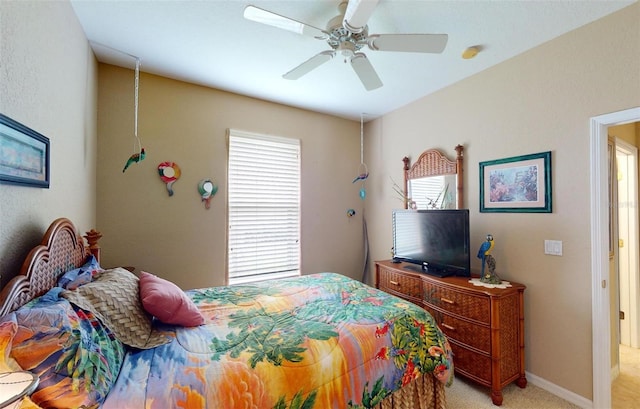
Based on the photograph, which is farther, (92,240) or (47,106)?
(92,240)

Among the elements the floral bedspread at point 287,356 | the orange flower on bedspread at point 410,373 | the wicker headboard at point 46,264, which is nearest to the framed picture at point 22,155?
the wicker headboard at point 46,264

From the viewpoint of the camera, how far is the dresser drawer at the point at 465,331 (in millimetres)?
1998

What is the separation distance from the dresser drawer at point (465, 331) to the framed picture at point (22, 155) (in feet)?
9.26

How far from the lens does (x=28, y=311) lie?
91 centimetres

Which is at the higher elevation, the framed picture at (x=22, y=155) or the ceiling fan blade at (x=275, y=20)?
the ceiling fan blade at (x=275, y=20)

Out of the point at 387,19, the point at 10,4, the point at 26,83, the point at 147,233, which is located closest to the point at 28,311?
the point at 26,83

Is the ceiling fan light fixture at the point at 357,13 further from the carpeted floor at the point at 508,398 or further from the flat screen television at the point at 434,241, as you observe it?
the carpeted floor at the point at 508,398

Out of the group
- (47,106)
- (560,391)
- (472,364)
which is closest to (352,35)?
(47,106)

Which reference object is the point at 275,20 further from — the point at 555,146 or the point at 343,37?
the point at 555,146

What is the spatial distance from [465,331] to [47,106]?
311cm

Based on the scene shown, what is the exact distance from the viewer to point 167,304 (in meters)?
1.46

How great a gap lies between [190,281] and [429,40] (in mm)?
2973

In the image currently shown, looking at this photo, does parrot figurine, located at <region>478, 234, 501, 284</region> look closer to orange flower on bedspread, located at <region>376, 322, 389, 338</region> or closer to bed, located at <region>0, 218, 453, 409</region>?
bed, located at <region>0, 218, 453, 409</region>

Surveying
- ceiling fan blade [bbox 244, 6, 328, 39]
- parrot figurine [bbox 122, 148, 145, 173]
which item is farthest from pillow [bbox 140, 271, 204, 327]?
ceiling fan blade [bbox 244, 6, 328, 39]
